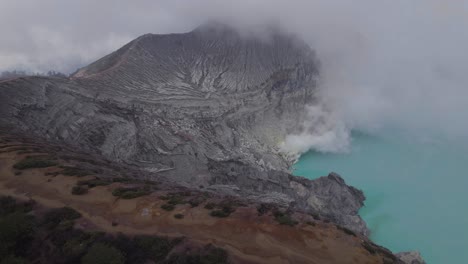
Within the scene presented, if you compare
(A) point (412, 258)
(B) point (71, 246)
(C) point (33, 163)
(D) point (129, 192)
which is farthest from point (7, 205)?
(A) point (412, 258)

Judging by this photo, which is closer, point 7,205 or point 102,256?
point 102,256

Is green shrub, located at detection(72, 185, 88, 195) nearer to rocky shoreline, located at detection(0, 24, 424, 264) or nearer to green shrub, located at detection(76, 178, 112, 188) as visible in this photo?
green shrub, located at detection(76, 178, 112, 188)

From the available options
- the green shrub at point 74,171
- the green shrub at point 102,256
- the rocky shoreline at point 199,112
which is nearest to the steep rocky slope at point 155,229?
the green shrub at point 102,256

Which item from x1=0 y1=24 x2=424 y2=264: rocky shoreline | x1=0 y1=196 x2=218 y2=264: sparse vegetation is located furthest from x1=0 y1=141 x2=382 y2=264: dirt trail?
x1=0 y1=24 x2=424 y2=264: rocky shoreline

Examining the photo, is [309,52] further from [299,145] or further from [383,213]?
[383,213]

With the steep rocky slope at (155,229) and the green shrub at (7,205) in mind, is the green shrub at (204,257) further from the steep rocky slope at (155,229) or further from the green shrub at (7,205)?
the green shrub at (7,205)

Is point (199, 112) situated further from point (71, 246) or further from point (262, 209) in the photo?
point (71, 246)
